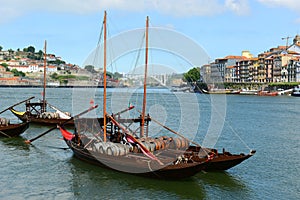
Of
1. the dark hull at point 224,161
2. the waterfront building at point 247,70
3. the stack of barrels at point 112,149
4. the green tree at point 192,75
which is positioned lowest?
the dark hull at point 224,161

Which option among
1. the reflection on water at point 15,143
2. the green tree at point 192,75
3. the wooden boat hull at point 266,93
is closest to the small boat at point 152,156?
the reflection on water at point 15,143

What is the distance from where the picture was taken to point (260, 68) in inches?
5271

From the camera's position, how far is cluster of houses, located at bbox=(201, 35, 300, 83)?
125 meters

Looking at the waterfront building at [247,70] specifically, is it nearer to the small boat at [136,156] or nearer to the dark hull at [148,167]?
the small boat at [136,156]

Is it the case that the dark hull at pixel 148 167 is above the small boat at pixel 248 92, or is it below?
below

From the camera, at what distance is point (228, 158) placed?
742 inches

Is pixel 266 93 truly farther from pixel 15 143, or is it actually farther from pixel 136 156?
pixel 136 156

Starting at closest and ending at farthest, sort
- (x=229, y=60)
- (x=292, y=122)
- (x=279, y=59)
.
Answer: (x=292, y=122), (x=279, y=59), (x=229, y=60)

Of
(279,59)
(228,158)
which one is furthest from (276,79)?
(228,158)

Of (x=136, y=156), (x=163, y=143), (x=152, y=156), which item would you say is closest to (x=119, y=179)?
(x=136, y=156)

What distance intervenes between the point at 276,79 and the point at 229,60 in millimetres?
31751

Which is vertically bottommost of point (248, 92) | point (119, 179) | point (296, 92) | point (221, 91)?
point (119, 179)

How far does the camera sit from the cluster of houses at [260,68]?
125181 mm

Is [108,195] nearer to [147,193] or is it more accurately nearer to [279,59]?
[147,193]
